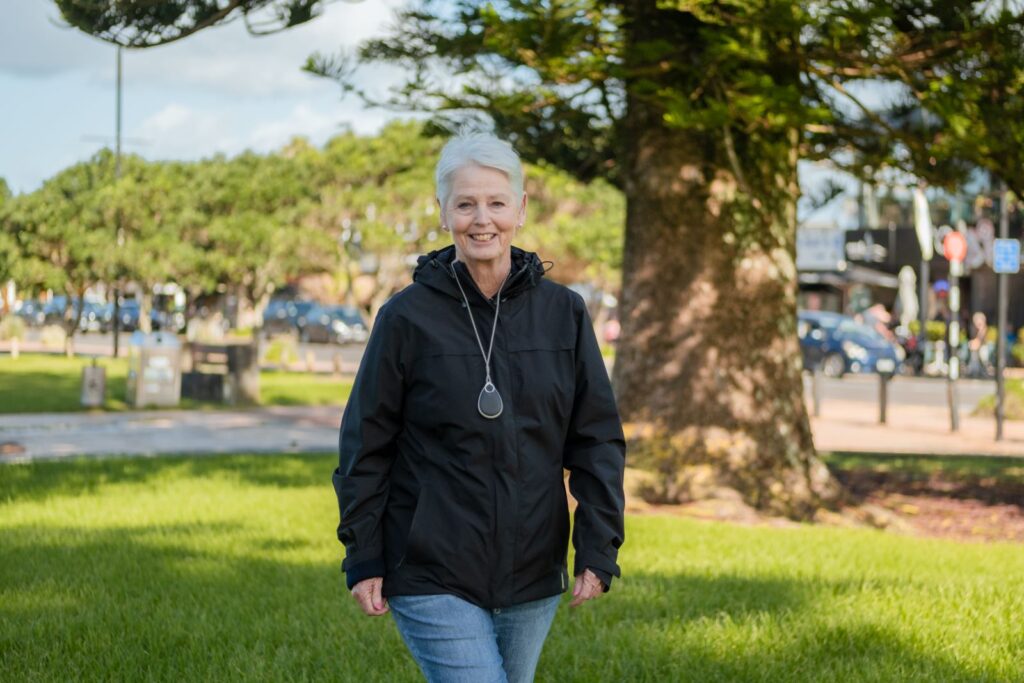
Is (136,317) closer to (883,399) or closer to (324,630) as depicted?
(883,399)

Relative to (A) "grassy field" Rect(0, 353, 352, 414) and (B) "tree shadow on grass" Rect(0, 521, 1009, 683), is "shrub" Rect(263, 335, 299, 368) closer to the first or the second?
(A) "grassy field" Rect(0, 353, 352, 414)

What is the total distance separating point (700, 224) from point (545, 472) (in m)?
7.90

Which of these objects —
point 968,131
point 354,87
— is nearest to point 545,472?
point 968,131

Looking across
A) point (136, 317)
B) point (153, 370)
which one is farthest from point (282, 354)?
point (136, 317)

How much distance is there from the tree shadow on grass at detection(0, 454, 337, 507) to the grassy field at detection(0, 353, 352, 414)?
7.11 metres

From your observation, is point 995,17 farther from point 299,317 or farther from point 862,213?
point 299,317

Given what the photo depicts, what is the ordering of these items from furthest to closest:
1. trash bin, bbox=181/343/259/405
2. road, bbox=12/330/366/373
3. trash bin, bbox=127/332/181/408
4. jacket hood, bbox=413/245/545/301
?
road, bbox=12/330/366/373, trash bin, bbox=181/343/259/405, trash bin, bbox=127/332/181/408, jacket hood, bbox=413/245/545/301

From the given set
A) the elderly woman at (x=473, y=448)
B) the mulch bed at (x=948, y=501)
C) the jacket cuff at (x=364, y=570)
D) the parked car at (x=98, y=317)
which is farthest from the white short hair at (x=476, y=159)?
the parked car at (x=98, y=317)

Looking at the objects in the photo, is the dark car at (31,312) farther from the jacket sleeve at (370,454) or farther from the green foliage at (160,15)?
the jacket sleeve at (370,454)

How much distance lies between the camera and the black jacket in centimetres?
306

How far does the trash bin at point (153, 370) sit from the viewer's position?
2084 centimetres

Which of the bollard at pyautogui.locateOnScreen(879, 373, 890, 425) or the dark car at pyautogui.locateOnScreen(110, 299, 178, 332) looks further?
the dark car at pyautogui.locateOnScreen(110, 299, 178, 332)

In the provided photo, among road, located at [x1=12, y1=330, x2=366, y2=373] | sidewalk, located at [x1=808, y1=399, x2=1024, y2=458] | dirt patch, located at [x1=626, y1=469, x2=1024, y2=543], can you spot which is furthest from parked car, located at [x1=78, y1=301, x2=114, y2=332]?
dirt patch, located at [x1=626, y1=469, x2=1024, y2=543]

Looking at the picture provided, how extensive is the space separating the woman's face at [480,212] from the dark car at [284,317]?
49.5 metres
